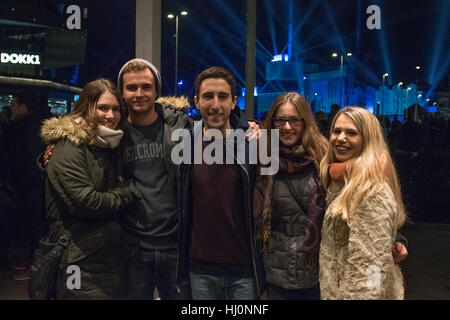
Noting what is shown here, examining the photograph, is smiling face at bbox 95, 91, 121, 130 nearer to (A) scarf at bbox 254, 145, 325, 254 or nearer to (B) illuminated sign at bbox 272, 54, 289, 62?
(A) scarf at bbox 254, 145, 325, 254

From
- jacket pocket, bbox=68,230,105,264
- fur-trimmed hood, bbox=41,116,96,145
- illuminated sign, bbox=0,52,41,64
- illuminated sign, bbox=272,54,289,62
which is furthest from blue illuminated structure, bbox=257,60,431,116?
jacket pocket, bbox=68,230,105,264

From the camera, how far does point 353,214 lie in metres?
1.97

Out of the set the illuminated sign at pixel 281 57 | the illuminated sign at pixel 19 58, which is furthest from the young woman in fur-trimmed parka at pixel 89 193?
the illuminated sign at pixel 281 57

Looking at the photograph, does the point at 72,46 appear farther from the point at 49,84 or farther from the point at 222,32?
the point at 222,32

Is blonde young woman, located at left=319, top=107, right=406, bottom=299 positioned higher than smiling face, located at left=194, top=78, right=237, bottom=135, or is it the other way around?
smiling face, located at left=194, top=78, right=237, bottom=135

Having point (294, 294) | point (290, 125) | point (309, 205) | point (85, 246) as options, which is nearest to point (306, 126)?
point (290, 125)

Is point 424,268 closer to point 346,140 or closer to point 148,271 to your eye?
point 346,140

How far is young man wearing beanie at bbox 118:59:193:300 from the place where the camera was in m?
2.59

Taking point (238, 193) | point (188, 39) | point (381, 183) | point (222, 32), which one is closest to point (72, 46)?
point (238, 193)

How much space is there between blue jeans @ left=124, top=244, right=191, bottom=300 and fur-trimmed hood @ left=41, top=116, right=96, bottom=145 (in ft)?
2.46

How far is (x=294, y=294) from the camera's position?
235cm

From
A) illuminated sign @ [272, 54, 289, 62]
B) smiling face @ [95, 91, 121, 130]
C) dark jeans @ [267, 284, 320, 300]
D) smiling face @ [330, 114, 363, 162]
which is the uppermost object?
illuminated sign @ [272, 54, 289, 62]

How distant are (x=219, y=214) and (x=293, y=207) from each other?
0.44 m

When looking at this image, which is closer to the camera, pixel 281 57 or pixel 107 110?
pixel 107 110
